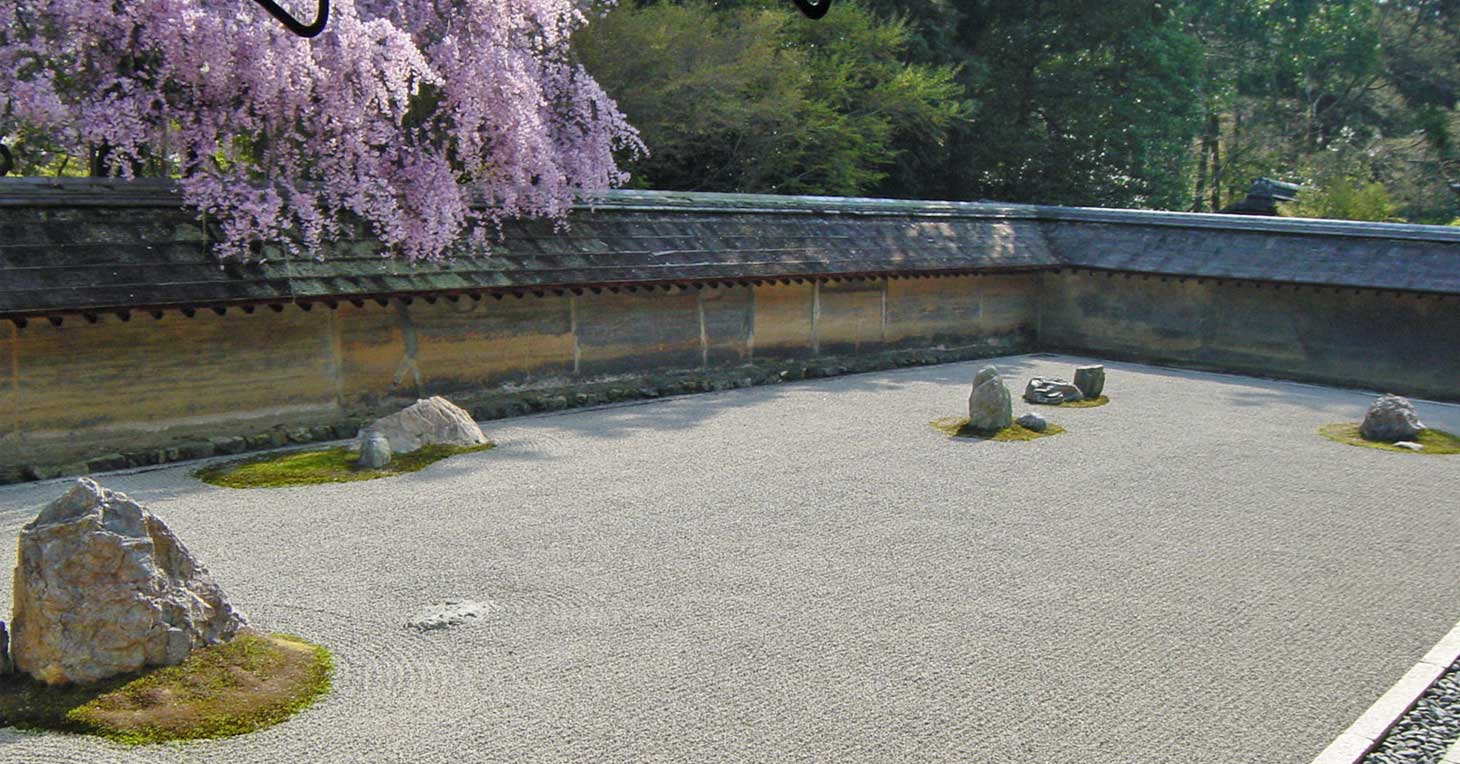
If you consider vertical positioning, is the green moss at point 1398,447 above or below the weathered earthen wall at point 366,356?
below

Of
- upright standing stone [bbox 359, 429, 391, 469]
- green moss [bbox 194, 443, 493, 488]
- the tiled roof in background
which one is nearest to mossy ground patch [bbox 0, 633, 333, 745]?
green moss [bbox 194, 443, 493, 488]

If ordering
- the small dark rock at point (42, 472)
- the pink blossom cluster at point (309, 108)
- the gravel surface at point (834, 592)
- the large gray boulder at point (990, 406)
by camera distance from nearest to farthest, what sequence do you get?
1. the gravel surface at point (834, 592)
2. the small dark rock at point (42, 472)
3. the pink blossom cluster at point (309, 108)
4. the large gray boulder at point (990, 406)

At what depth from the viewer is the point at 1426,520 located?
9586 millimetres

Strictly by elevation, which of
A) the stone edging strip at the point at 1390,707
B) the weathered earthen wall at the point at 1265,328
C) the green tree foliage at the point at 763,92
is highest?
the green tree foliage at the point at 763,92

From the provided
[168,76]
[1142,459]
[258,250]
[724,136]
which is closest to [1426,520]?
[1142,459]

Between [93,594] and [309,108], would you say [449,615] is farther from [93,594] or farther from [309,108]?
[309,108]

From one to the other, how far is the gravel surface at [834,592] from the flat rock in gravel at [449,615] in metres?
0.07

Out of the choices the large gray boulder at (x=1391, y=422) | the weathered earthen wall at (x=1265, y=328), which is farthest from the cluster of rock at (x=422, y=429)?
the weathered earthen wall at (x=1265, y=328)

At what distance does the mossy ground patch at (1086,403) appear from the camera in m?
14.4

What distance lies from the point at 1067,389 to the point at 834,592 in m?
8.11

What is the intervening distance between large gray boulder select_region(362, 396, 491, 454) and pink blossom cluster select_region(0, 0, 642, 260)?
1.79m

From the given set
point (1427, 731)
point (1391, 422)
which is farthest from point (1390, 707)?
point (1391, 422)

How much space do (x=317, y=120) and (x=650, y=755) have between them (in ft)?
27.9

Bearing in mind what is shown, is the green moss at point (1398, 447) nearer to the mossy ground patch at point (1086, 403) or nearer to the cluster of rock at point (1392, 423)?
the cluster of rock at point (1392, 423)
